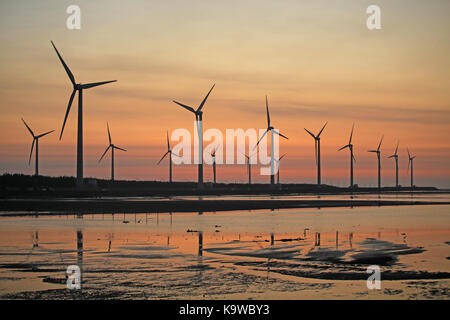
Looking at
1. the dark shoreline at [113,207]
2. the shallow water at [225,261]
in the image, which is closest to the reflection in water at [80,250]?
the shallow water at [225,261]

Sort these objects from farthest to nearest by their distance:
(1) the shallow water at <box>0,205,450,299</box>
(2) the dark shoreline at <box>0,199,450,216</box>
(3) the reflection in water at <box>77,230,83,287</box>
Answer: (2) the dark shoreline at <box>0,199,450,216</box>
(3) the reflection in water at <box>77,230,83,287</box>
(1) the shallow water at <box>0,205,450,299</box>

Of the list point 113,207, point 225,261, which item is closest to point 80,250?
point 225,261

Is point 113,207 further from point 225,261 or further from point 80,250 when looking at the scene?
point 225,261

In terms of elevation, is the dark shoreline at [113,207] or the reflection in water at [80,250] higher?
the reflection in water at [80,250]

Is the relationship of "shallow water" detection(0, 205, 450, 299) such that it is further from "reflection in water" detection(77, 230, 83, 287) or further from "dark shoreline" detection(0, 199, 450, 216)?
"dark shoreline" detection(0, 199, 450, 216)

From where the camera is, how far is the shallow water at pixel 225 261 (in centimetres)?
1736

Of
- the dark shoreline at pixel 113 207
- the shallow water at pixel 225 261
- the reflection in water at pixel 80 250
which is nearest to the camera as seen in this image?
the shallow water at pixel 225 261

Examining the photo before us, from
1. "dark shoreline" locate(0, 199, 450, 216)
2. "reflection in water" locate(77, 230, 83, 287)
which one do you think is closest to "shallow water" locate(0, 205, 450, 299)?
"reflection in water" locate(77, 230, 83, 287)

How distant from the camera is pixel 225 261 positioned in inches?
933

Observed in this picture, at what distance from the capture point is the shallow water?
17.4 meters

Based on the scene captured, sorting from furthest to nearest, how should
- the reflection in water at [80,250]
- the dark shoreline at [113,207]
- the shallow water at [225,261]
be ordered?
the dark shoreline at [113,207] → the reflection in water at [80,250] → the shallow water at [225,261]

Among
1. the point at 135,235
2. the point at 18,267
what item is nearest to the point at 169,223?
the point at 135,235

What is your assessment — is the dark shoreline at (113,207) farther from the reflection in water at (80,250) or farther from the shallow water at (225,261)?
the reflection in water at (80,250)

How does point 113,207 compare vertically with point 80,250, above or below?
below
